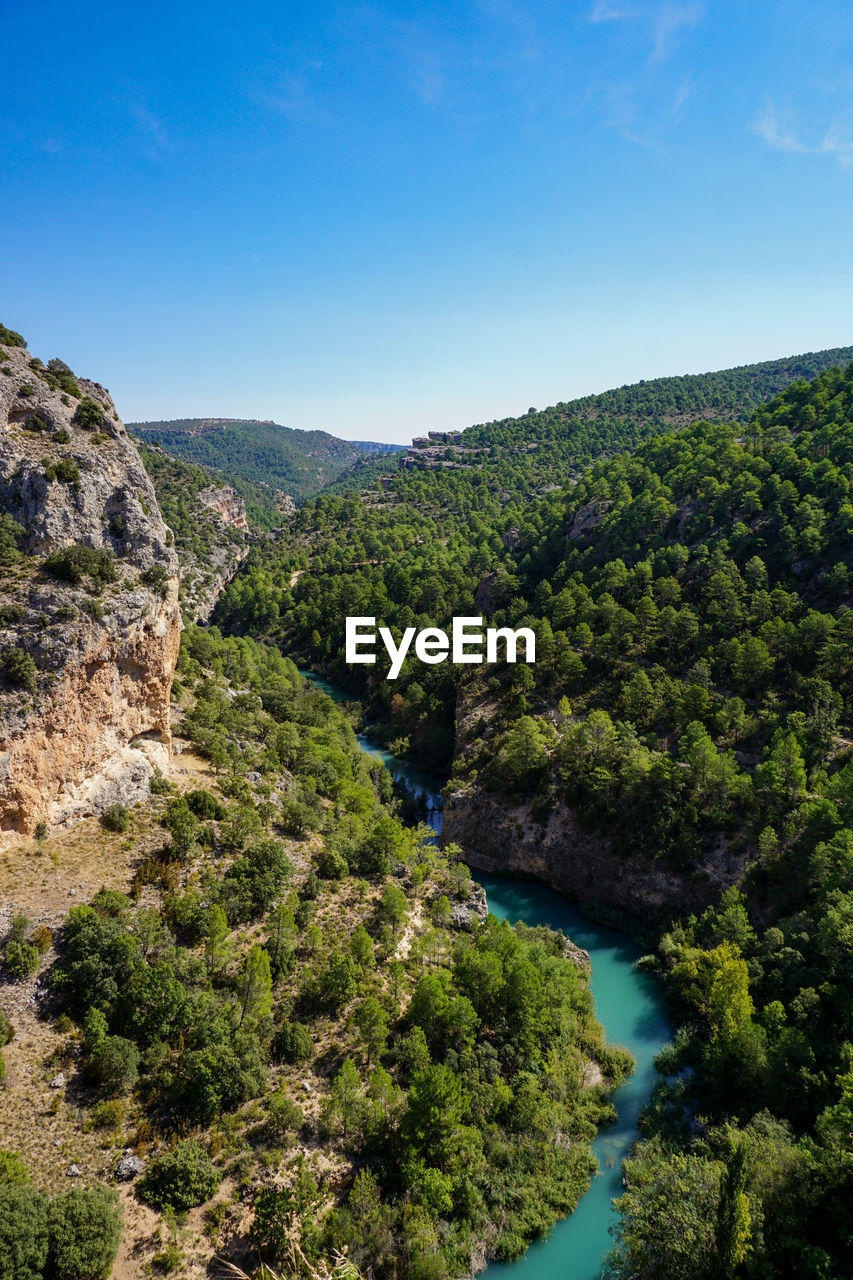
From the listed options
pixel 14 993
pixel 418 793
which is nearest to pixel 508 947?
pixel 14 993

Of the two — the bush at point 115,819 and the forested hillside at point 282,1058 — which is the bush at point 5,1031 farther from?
the bush at point 115,819

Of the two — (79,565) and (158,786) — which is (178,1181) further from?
(79,565)

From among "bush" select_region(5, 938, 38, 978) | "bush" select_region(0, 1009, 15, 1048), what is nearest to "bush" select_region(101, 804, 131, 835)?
"bush" select_region(5, 938, 38, 978)

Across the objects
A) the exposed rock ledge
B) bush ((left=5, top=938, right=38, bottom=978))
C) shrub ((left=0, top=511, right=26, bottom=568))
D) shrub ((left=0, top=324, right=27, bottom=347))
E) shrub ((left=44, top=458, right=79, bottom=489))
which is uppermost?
shrub ((left=0, top=324, right=27, bottom=347))

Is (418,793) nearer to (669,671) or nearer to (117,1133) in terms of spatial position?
(669,671)

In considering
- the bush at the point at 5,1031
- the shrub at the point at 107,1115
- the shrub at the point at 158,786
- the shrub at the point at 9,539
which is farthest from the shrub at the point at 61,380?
the shrub at the point at 107,1115

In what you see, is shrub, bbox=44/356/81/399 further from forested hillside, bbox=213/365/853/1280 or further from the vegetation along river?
the vegetation along river
